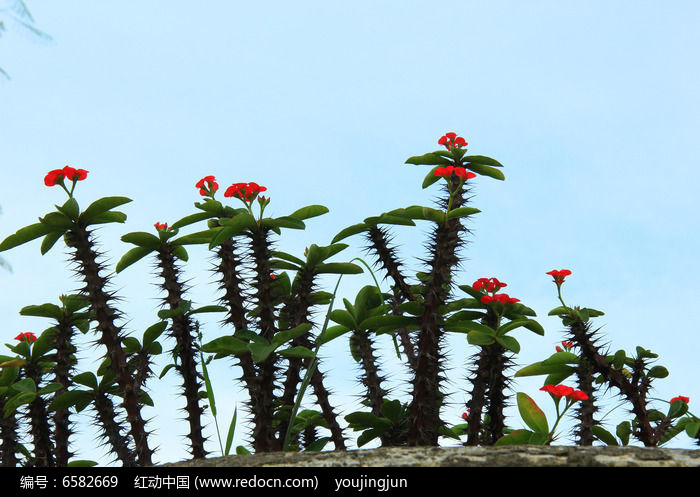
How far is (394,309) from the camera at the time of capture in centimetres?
523

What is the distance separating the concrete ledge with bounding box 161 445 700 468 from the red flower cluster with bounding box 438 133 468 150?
2.28 meters

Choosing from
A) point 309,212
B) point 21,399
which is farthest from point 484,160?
point 21,399

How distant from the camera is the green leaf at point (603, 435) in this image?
4991 millimetres

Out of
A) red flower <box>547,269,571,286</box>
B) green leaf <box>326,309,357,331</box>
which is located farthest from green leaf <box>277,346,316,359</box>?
red flower <box>547,269,571,286</box>

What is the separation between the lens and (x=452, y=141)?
16.0ft

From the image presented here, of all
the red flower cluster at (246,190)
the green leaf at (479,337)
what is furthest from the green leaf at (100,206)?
the green leaf at (479,337)

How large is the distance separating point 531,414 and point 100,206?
2.95 meters

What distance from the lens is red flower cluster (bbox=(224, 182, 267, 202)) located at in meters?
4.14

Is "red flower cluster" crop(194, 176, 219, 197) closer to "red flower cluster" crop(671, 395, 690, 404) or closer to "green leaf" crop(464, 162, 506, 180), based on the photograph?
"green leaf" crop(464, 162, 506, 180)

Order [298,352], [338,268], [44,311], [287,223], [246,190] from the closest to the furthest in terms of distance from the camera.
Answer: [298,352] → [287,223] → [246,190] → [338,268] → [44,311]

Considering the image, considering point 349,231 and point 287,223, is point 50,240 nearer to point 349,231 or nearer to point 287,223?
point 287,223
